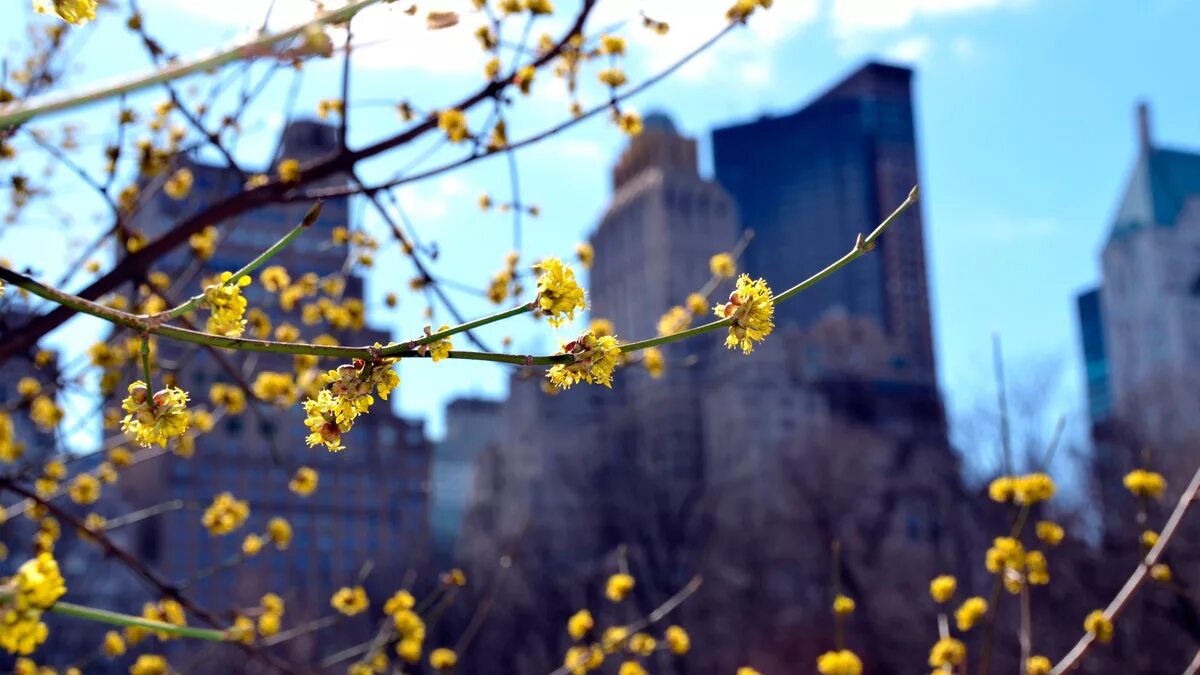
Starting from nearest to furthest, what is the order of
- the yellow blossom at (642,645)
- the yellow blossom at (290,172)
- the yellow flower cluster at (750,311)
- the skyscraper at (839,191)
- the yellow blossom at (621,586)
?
1. the yellow flower cluster at (750,311)
2. the yellow blossom at (290,172)
3. the yellow blossom at (642,645)
4. the yellow blossom at (621,586)
5. the skyscraper at (839,191)

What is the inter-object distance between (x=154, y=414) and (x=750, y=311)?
0.94 m

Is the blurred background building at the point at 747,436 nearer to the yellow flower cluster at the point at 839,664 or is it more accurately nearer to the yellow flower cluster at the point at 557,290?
the yellow flower cluster at the point at 839,664

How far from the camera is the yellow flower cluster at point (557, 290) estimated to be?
1.90 m

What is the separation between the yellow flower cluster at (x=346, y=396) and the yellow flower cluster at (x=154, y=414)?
0.66ft

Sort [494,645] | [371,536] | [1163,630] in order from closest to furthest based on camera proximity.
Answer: [1163,630], [494,645], [371,536]

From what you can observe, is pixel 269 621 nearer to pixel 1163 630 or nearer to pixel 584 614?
pixel 584 614

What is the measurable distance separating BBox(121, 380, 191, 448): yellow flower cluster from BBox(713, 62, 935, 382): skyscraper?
469 feet

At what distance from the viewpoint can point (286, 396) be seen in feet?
18.8

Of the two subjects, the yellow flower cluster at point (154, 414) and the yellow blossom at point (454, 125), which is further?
the yellow blossom at point (454, 125)

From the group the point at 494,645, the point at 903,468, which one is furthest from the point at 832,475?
the point at 494,645

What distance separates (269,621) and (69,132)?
2.96 metres

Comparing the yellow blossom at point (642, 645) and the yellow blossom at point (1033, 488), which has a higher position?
the yellow blossom at point (1033, 488)

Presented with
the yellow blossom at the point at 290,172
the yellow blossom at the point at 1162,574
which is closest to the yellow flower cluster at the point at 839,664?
the yellow blossom at the point at 1162,574

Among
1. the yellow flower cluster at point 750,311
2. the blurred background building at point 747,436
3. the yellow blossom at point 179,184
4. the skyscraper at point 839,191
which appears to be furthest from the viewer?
the skyscraper at point 839,191
